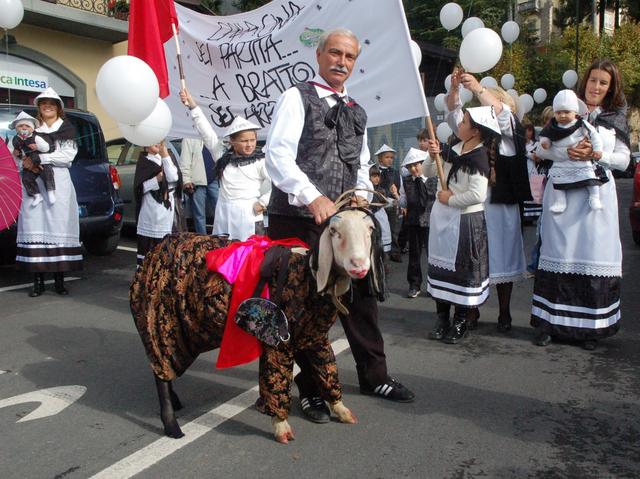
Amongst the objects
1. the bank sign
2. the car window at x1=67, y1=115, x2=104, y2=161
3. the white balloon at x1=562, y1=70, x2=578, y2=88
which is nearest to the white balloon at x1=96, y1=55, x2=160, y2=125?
the car window at x1=67, y1=115, x2=104, y2=161

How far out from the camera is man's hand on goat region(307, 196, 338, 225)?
2.98m

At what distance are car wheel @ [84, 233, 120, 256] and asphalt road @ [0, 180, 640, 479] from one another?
342 cm

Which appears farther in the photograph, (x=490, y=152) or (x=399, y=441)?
(x=490, y=152)

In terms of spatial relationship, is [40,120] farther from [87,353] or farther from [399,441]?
[399,441]

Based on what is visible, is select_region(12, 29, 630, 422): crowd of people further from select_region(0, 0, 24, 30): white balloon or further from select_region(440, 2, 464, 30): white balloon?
select_region(440, 2, 464, 30): white balloon

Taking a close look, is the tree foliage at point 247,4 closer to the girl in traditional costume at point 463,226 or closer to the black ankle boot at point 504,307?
the girl in traditional costume at point 463,226

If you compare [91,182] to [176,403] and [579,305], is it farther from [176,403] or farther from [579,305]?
[579,305]

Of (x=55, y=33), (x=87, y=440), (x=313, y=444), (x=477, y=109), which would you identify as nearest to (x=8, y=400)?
(x=87, y=440)

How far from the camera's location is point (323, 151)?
11.3 feet

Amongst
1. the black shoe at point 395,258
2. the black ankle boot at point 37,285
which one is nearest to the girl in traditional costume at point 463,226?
the black shoe at point 395,258

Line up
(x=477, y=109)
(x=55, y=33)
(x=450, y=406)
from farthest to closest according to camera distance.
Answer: (x=55, y=33) → (x=477, y=109) → (x=450, y=406)

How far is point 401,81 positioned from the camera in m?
4.45

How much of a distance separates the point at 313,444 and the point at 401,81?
256 cm

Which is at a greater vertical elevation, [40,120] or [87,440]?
[40,120]
